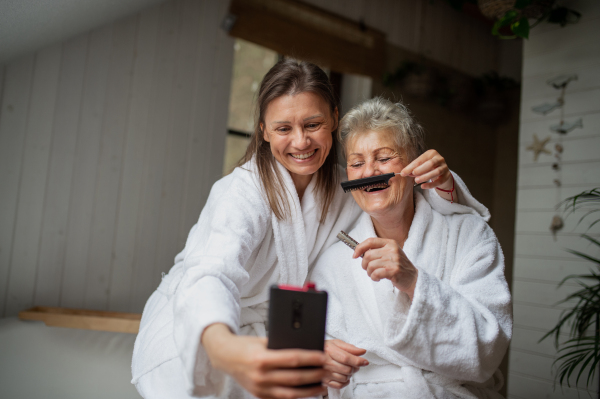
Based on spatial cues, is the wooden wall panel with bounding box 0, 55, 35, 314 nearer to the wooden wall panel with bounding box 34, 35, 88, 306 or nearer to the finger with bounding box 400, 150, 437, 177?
the wooden wall panel with bounding box 34, 35, 88, 306

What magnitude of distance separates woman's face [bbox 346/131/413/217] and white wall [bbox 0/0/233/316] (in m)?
1.50

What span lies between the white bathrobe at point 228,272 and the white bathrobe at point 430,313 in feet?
0.29

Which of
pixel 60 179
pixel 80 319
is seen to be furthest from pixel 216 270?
pixel 60 179

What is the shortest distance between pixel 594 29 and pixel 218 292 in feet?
6.63

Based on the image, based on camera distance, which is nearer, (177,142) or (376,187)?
(376,187)

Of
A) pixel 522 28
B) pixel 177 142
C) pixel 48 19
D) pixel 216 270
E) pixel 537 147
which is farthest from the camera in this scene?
pixel 177 142

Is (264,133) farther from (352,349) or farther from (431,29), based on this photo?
(431,29)

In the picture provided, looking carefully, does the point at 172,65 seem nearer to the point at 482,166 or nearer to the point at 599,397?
the point at 599,397

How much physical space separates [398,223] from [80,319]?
1.42 m

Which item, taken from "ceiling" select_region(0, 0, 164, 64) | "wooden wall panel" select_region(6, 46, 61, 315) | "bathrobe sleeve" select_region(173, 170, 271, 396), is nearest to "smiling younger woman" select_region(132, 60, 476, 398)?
"bathrobe sleeve" select_region(173, 170, 271, 396)

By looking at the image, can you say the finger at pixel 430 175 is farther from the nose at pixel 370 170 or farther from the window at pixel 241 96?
the window at pixel 241 96

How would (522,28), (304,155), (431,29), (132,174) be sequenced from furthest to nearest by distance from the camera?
(431,29) → (132,174) → (522,28) → (304,155)

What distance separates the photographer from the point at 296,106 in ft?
3.78

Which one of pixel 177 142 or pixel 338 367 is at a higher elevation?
pixel 177 142
